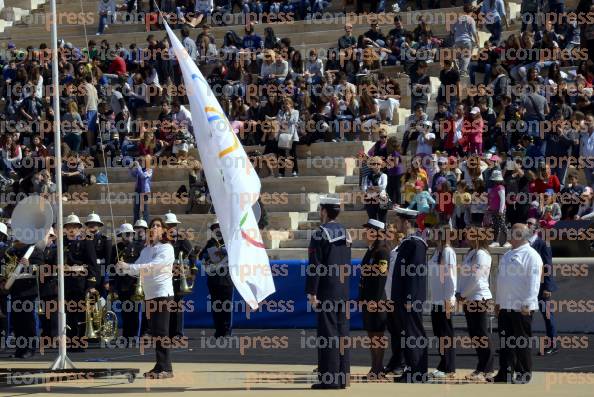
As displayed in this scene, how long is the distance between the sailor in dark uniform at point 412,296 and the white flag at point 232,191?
146 centimetres

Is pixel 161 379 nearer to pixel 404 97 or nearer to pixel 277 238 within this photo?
pixel 277 238

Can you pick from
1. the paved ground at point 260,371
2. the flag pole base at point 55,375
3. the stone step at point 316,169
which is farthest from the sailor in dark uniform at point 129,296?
the stone step at point 316,169

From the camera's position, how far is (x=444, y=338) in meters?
16.3

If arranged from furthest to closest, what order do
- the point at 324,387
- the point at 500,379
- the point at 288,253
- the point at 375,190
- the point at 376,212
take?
the point at 288,253, the point at 375,190, the point at 376,212, the point at 500,379, the point at 324,387

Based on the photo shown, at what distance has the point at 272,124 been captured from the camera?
95.5ft

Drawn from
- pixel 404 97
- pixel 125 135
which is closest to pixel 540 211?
pixel 404 97

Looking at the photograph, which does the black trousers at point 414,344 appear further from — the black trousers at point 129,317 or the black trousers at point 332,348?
the black trousers at point 129,317

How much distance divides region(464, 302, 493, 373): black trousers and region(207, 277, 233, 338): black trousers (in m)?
7.07

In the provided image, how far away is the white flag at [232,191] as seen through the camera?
605 inches

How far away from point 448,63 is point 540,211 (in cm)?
556

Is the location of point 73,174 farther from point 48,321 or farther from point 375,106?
point 48,321

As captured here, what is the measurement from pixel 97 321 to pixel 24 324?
1420 millimetres

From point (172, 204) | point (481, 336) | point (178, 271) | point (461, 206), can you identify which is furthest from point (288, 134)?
point (481, 336)

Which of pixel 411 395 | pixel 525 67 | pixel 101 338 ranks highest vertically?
pixel 525 67
